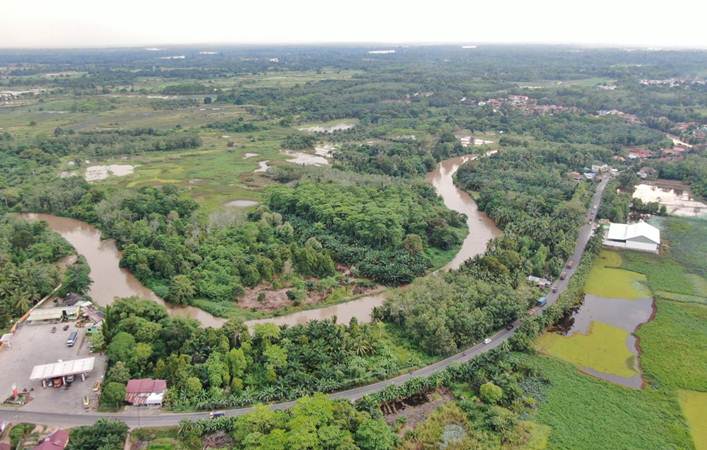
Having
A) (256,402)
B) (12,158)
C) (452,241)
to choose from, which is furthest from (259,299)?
(12,158)

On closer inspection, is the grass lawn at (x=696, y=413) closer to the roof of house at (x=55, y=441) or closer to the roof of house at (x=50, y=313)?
the roof of house at (x=55, y=441)

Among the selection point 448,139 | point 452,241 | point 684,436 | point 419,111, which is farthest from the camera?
point 419,111

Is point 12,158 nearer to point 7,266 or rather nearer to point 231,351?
point 7,266

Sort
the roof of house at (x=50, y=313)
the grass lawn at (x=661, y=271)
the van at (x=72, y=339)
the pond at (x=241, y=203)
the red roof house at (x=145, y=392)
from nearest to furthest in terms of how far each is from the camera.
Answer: the red roof house at (x=145, y=392) → the van at (x=72, y=339) → the roof of house at (x=50, y=313) → the grass lawn at (x=661, y=271) → the pond at (x=241, y=203)

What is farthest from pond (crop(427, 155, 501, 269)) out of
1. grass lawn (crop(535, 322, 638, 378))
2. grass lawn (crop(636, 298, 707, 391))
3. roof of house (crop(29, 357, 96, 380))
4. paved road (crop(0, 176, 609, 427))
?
roof of house (crop(29, 357, 96, 380))

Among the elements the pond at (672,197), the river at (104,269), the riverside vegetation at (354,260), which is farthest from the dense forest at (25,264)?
the pond at (672,197)

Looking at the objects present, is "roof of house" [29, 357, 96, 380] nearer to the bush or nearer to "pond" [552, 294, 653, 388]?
the bush
